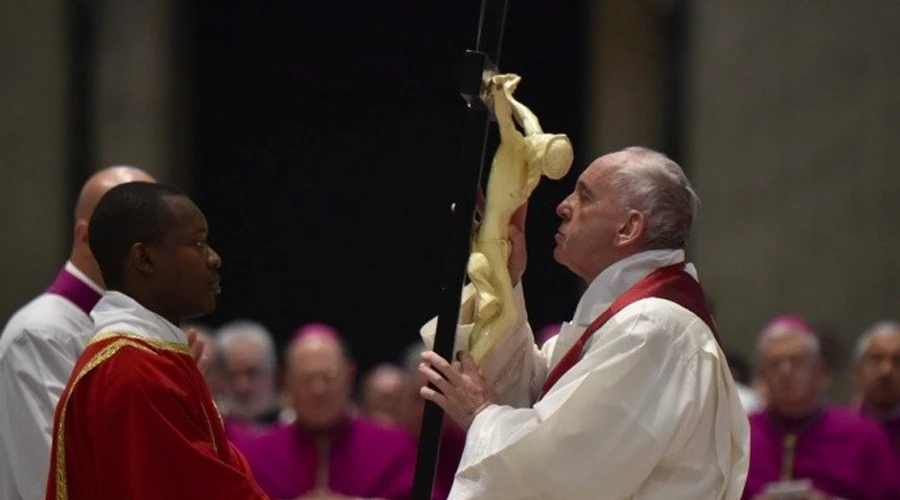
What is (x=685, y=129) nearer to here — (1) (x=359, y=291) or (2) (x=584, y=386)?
(1) (x=359, y=291)

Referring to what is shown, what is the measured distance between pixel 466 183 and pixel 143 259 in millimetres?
844

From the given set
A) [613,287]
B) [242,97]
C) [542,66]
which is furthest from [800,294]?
[613,287]

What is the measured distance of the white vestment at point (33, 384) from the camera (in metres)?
6.33

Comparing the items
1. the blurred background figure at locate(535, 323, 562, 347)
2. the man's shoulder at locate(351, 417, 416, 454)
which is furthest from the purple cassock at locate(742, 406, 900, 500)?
the man's shoulder at locate(351, 417, 416, 454)

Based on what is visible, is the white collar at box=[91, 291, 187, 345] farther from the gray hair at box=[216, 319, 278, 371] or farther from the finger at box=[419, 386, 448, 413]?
the gray hair at box=[216, 319, 278, 371]

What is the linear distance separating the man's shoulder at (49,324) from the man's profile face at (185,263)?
3.15 feet

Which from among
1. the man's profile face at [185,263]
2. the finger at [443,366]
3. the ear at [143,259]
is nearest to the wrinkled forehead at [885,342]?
the finger at [443,366]

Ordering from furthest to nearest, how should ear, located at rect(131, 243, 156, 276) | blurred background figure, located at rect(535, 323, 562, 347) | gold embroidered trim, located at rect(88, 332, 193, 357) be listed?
blurred background figure, located at rect(535, 323, 562, 347)
ear, located at rect(131, 243, 156, 276)
gold embroidered trim, located at rect(88, 332, 193, 357)

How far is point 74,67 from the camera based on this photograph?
1239 cm

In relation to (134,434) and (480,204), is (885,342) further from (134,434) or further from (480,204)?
(134,434)

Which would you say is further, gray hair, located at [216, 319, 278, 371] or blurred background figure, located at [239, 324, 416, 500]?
gray hair, located at [216, 319, 278, 371]

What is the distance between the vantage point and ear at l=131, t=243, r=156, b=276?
5.61 meters

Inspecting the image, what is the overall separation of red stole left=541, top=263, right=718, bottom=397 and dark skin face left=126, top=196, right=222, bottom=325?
97 cm

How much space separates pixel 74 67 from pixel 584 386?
7.28m
